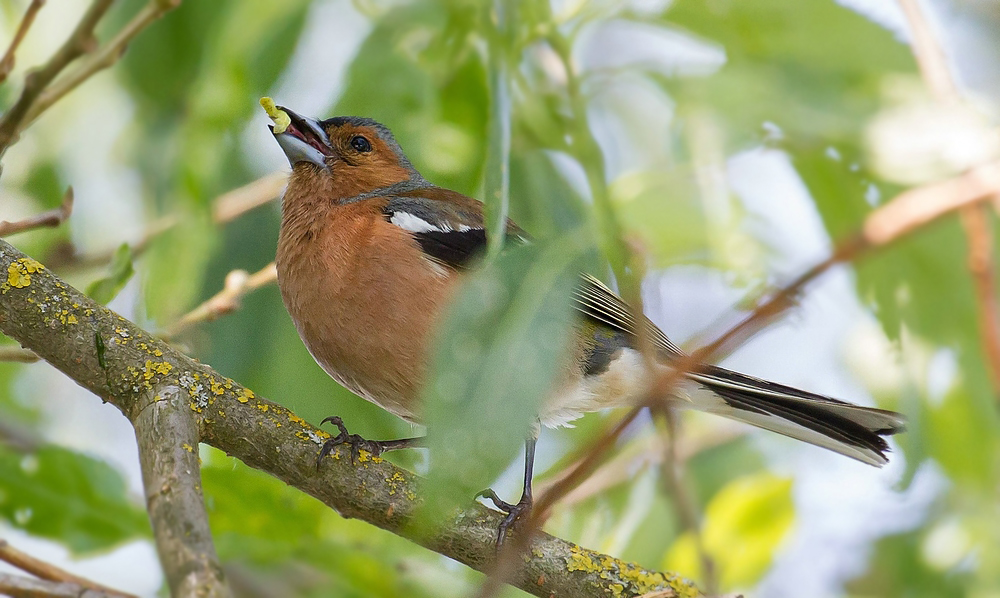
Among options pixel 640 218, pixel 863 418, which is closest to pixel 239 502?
pixel 640 218

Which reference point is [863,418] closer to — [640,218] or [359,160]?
[640,218]

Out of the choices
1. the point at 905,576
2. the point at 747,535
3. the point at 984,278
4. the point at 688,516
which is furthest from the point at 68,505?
the point at 905,576

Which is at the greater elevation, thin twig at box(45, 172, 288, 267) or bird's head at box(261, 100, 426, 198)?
bird's head at box(261, 100, 426, 198)

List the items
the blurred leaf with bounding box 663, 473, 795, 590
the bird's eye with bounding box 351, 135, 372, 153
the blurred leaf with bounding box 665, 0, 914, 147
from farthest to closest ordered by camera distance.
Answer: the bird's eye with bounding box 351, 135, 372, 153, the blurred leaf with bounding box 663, 473, 795, 590, the blurred leaf with bounding box 665, 0, 914, 147

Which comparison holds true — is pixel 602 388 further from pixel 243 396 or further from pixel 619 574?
pixel 243 396

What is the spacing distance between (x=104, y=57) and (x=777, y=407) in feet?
8.96

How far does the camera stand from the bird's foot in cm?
267

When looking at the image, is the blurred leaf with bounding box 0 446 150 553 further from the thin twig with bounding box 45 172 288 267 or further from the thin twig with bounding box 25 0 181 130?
the thin twig with bounding box 25 0 181 130

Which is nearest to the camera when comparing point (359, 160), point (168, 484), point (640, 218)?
point (168, 484)

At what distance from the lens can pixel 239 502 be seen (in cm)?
330

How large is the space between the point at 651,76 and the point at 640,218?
1.62 ft

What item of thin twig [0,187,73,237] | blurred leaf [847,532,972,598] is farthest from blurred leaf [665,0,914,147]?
blurred leaf [847,532,972,598]

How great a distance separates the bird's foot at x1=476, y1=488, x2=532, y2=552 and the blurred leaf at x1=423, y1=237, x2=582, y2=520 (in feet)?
1.73

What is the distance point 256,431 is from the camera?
103 inches
